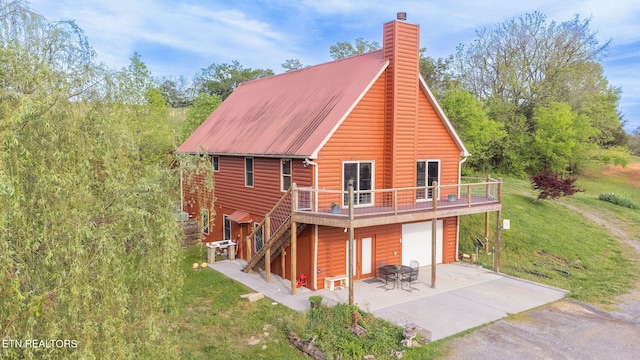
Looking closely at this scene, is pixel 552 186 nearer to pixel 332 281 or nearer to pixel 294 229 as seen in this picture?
pixel 332 281

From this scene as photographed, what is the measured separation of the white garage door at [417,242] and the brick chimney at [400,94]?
7.61 feet

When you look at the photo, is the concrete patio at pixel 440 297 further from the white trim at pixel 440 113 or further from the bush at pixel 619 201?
the bush at pixel 619 201

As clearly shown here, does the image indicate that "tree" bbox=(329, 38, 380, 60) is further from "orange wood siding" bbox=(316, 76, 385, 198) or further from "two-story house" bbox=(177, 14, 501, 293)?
"orange wood siding" bbox=(316, 76, 385, 198)

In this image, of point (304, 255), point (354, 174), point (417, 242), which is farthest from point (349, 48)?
point (304, 255)

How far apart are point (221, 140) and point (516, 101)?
112 feet

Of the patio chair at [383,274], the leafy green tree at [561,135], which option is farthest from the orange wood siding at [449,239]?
the leafy green tree at [561,135]

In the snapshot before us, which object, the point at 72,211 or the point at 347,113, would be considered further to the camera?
the point at 347,113

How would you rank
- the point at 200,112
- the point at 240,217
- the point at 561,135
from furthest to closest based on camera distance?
the point at 561,135, the point at 200,112, the point at 240,217

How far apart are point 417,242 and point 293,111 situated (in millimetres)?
7487

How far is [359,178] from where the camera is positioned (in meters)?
15.1

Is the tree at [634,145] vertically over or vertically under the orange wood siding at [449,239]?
over

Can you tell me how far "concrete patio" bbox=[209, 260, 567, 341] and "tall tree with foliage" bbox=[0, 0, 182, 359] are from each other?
7.40 metres

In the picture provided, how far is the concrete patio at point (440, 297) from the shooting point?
11.8m

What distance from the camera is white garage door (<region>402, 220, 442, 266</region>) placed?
16766 millimetres
